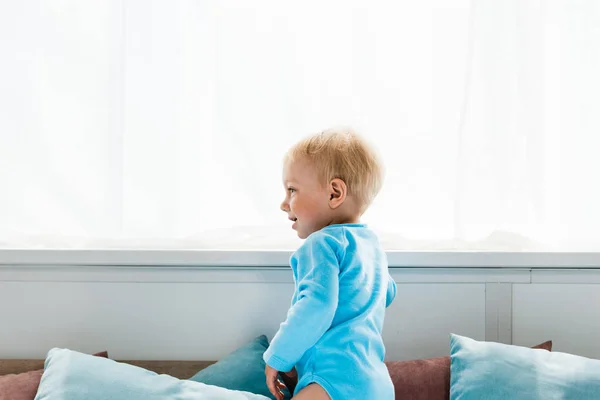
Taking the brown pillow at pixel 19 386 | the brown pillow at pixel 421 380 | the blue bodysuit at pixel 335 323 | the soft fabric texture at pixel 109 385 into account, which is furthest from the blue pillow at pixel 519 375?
the brown pillow at pixel 19 386

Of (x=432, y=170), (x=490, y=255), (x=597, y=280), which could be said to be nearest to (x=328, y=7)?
(x=432, y=170)

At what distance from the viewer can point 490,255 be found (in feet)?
5.39

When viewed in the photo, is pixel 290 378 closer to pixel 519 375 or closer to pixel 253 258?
pixel 253 258

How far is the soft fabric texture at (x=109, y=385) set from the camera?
1.26 meters

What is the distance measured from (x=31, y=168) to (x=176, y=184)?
1.39 feet

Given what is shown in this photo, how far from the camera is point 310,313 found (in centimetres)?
119

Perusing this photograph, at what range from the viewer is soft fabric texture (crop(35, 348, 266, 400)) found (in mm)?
1260

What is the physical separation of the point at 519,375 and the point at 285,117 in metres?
0.91

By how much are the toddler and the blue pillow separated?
8.3 inches

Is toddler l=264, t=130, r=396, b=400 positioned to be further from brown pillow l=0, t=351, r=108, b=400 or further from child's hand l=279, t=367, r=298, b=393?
brown pillow l=0, t=351, r=108, b=400

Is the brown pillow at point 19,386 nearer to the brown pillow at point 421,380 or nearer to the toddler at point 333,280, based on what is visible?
the toddler at point 333,280

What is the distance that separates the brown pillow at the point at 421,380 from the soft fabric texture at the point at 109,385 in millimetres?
327

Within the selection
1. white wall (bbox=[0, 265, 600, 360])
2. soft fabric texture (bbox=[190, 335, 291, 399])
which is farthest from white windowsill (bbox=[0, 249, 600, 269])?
soft fabric texture (bbox=[190, 335, 291, 399])

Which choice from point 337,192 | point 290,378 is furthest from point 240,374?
point 337,192
